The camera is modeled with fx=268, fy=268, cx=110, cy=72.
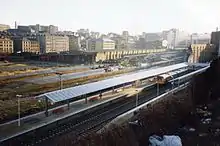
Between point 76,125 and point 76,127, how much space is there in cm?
17

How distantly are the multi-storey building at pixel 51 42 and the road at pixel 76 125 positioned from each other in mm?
25512

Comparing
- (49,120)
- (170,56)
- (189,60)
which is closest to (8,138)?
(49,120)

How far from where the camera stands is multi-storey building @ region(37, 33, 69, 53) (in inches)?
1397

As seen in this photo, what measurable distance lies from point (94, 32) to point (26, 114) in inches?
2641

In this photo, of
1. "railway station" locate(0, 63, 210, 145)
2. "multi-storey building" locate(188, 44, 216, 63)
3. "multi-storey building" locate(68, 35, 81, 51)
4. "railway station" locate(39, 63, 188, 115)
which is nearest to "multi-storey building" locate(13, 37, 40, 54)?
"multi-storey building" locate(68, 35, 81, 51)

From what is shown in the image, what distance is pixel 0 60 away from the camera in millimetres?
24844

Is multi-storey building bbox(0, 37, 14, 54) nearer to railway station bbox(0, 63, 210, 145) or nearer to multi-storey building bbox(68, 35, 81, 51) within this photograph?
multi-storey building bbox(68, 35, 81, 51)

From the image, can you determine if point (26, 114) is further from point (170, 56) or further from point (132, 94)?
point (170, 56)

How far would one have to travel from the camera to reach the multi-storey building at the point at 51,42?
3549 cm

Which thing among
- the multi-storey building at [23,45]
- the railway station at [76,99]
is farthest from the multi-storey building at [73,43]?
the railway station at [76,99]

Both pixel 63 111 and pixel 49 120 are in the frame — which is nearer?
pixel 49 120

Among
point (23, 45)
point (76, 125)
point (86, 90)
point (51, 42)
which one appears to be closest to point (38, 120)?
point (76, 125)

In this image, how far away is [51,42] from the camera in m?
36.5

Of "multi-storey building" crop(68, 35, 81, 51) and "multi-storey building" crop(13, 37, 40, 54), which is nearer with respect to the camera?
"multi-storey building" crop(13, 37, 40, 54)
